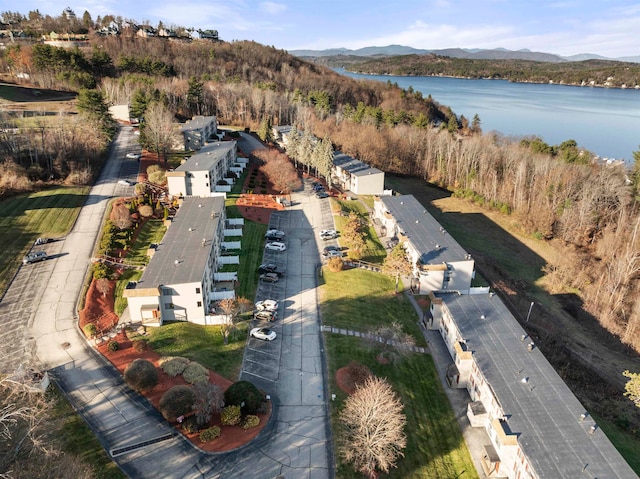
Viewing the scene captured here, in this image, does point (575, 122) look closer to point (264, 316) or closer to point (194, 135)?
point (194, 135)

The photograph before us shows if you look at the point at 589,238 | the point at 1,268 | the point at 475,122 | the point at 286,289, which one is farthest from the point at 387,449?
the point at 475,122

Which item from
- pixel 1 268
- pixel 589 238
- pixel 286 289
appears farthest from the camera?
pixel 589 238

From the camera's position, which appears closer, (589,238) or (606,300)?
(606,300)

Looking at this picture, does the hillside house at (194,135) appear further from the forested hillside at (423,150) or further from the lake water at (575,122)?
the lake water at (575,122)

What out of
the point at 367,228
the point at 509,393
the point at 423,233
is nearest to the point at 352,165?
the point at 367,228

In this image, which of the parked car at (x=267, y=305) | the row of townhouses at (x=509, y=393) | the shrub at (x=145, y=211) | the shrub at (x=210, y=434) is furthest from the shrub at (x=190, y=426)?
the shrub at (x=145, y=211)

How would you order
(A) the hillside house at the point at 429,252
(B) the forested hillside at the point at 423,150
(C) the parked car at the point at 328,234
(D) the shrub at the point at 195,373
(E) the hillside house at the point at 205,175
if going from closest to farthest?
(D) the shrub at the point at 195,373, (A) the hillside house at the point at 429,252, (C) the parked car at the point at 328,234, (B) the forested hillside at the point at 423,150, (E) the hillside house at the point at 205,175

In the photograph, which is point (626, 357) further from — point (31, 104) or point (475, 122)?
point (31, 104)

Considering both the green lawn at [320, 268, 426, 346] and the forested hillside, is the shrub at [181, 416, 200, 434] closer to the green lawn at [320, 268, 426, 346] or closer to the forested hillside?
the green lawn at [320, 268, 426, 346]
